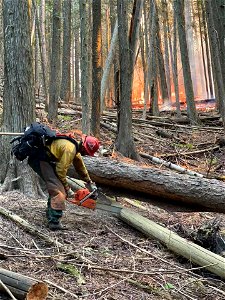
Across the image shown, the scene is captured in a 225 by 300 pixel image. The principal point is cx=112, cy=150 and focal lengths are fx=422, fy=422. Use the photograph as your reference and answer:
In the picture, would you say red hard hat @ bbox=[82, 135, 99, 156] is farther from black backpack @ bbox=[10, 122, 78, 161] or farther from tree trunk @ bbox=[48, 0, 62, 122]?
tree trunk @ bbox=[48, 0, 62, 122]

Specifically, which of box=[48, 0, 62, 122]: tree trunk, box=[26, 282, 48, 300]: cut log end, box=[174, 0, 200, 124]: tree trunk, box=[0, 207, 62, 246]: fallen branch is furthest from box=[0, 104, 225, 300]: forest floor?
box=[174, 0, 200, 124]: tree trunk

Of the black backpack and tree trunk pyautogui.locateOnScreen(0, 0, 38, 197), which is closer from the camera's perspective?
the black backpack

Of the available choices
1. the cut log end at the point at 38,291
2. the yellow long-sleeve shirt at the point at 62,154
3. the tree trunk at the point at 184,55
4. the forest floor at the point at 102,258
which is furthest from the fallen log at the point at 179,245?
the tree trunk at the point at 184,55

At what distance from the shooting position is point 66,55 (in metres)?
20.3

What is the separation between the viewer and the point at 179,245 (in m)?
5.70

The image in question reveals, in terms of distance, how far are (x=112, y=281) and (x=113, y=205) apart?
2264 mm

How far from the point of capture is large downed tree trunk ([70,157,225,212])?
6304mm

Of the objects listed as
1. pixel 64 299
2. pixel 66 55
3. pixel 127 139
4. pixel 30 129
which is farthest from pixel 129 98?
pixel 66 55

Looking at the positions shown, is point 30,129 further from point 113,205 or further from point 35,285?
point 35,285

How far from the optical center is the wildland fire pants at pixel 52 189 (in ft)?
19.0

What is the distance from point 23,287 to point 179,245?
8.60ft

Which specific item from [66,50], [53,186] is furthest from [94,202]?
[66,50]

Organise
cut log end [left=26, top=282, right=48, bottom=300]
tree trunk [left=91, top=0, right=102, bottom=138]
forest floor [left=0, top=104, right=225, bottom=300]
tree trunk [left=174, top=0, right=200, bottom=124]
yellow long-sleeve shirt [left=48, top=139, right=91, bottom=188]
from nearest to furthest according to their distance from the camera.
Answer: cut log end [left=26, top=282, right=48, bottom=300], forest floor [left=0, top=104, right=225, bottom=300], yellow long-sleeve shirt [left=48, top=139, right=91, bottom=188], tree trunk [left=91, top=0, right=102, bottom=138], tree trunk [left=174, top=0, right=200, bottom=124]

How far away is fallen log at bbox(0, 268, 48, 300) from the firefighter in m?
1.97
